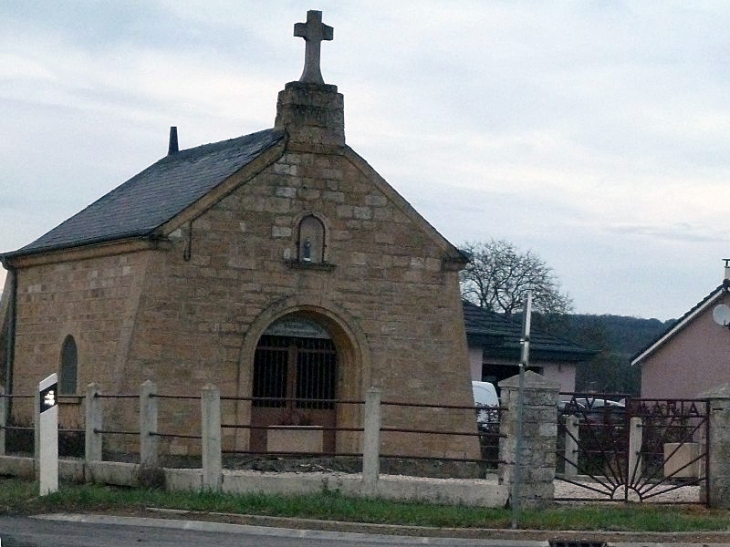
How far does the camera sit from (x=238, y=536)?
17078 millimetres

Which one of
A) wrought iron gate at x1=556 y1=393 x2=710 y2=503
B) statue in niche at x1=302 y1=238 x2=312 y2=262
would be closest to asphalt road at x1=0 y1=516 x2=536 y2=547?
wrought iron gate at x1=556 y1=393 x2=710 y2=503

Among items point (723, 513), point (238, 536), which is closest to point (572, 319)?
point (723, 513)

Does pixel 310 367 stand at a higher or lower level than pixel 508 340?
lower

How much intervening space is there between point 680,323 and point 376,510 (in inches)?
1039

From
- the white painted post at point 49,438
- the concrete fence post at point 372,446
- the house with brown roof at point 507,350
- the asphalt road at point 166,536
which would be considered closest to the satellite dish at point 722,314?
the house with brown roof at point 507,350

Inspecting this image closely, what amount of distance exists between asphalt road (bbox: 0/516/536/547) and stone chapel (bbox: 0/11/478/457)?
536 cm

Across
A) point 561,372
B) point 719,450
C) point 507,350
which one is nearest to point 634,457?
point 719,450

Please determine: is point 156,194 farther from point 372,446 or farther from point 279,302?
point 372,446

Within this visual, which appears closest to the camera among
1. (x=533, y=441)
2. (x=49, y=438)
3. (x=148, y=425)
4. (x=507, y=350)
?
(x=49, y=438)

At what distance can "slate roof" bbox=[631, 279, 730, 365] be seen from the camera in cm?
4140

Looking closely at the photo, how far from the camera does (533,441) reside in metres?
20.6

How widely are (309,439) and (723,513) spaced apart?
719 cm

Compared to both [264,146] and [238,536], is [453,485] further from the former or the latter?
[264,146]

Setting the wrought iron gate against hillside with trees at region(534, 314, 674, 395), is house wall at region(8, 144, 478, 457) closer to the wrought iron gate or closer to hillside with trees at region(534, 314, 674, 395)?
the wrought iron gate
